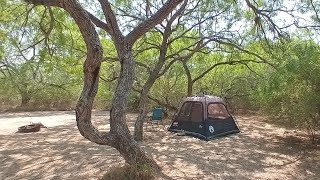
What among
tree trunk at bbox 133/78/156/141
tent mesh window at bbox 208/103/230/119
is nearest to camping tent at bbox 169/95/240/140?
tent mesh window at bbox 208/103/230/119

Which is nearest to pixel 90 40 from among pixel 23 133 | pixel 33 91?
pixel 23 133

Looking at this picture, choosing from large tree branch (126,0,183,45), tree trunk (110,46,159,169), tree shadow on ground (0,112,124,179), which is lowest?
tree shadow on ground (0,112,124,179)

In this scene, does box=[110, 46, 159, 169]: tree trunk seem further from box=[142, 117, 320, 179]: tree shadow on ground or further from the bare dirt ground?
box=[142, 117, 320, 179]: tree shadow on ground

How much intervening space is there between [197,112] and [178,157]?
2877mm

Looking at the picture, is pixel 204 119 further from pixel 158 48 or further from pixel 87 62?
pixel 87 62

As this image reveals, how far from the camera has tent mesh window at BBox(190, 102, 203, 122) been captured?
352 inches

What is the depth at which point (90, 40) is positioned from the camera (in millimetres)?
4328

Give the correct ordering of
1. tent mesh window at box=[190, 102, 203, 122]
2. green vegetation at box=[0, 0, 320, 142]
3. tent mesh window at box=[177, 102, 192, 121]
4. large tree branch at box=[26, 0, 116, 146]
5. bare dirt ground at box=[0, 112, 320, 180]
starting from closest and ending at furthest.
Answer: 1. large tree branch at box=[26, 0, 116, 146]
2. bare dirt ground at box=[0, 112, 320, 180]
3. green vegetation at box=[0, 0, 320, 142]
4. tent mesh window at box=[190, 102, 203, 122]
5. tent mesh window at box=[177, 102, 192, 121]

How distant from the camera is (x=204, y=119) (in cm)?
876

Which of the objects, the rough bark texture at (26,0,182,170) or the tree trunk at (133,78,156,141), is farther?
the tree trunk at (133,78,156,141)

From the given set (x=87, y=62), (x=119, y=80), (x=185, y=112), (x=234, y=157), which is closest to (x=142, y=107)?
(x=185, y=112)

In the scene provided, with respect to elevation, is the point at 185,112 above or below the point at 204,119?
above

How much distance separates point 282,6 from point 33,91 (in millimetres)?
15092

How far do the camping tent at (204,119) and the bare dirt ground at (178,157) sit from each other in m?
0.34
